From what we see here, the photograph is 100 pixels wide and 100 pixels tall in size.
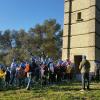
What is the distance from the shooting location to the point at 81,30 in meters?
30.1

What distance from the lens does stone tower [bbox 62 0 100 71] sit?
2889 cm

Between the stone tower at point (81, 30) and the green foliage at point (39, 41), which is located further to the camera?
the green foliage at point (39, 41)

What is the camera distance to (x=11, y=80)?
19578 mm

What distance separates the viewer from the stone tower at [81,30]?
94.8ft

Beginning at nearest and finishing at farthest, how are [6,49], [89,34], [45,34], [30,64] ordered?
1. [30,64]
2. [89,34]
3. [45,34]
4. [6,49]

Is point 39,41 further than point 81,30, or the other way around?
point 39,41

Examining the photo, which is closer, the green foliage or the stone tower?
the stone tower

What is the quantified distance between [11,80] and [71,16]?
14263 millimetres

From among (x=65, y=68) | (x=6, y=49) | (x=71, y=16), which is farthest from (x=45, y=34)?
(x=65, y=68)

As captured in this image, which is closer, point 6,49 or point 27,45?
point 27,45

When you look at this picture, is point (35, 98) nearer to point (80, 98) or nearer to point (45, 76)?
point (80, 98)

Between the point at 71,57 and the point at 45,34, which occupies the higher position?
the point at 45,34

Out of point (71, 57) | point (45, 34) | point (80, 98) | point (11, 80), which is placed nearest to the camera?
point (80, 98)

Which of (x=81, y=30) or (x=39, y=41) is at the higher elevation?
(x=39, y=41)
